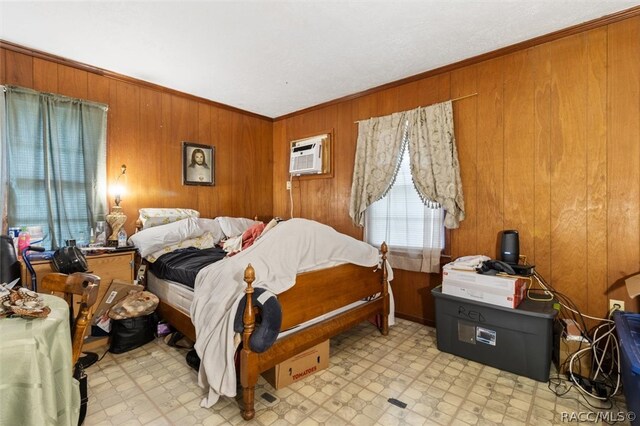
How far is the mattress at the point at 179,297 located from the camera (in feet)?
7.07

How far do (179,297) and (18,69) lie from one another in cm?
239

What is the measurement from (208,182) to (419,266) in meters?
2.72

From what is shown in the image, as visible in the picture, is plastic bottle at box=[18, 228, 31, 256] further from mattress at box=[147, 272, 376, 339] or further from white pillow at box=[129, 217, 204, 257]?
mattress at box=[147, 272, 376, 339]

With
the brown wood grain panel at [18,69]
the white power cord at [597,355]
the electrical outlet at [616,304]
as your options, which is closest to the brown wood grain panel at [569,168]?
the electrical outlet at [616,304]

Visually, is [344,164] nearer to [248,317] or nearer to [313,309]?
[313,309]

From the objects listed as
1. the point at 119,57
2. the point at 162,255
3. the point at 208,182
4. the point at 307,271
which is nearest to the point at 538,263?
the point at 307,271

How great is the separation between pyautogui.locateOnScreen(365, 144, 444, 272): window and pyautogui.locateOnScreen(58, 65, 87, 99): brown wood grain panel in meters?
3.13

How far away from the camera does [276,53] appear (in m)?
2.67

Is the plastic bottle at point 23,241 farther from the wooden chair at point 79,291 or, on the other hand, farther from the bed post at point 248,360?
the bed post at point 248,360

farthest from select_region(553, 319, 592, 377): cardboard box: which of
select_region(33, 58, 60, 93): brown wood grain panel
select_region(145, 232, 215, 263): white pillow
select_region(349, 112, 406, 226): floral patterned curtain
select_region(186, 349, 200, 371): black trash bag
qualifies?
select_region(33, 58, 60, 93): brown wood grain panel

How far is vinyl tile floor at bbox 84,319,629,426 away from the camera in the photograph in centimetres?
173

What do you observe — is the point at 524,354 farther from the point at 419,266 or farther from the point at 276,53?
the point at 276,53

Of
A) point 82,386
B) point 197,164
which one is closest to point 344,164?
point 197,164

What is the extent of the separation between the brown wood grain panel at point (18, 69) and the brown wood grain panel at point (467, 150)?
380cm
